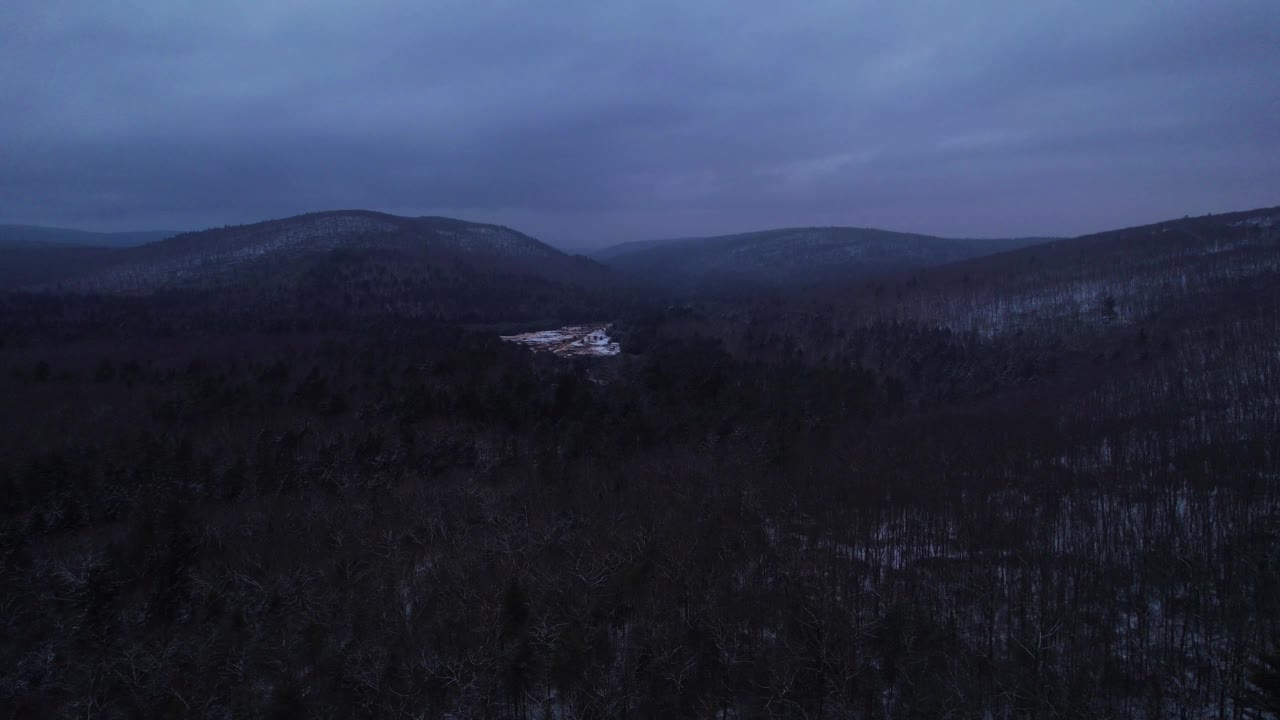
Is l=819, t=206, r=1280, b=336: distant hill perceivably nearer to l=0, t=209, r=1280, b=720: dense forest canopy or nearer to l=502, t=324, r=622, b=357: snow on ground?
l=0, t=209, r=1280, b=720: dense forest canopy

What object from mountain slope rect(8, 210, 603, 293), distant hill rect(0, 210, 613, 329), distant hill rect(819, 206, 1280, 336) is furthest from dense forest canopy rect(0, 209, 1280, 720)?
mountain slope rect(8, 210, 603, 293)

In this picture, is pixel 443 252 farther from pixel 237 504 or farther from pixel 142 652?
pixel 142 652

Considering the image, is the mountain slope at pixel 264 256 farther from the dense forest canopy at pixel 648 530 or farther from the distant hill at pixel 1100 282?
the distant hill at pixel 1100 282

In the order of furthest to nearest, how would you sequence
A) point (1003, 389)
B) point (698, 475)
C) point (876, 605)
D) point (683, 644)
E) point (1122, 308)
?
1. point (1122, 308)
2. point (1003, 389)
3. point (698, 475)
4. point (876, 605)
5. point (683, 644)

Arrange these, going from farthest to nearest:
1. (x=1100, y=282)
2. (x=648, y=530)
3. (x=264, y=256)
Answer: (x=264, y=256), (x=1100, y=282), (x=648, y=530)

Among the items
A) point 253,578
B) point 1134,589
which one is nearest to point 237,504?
point 253,578

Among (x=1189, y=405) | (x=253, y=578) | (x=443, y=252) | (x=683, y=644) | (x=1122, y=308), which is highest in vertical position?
(x=443, y=252)

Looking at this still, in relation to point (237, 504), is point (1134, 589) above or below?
below

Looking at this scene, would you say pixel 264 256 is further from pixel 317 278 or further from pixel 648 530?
pixel 648 530

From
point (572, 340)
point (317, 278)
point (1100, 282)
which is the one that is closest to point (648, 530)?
point (572, 340)
